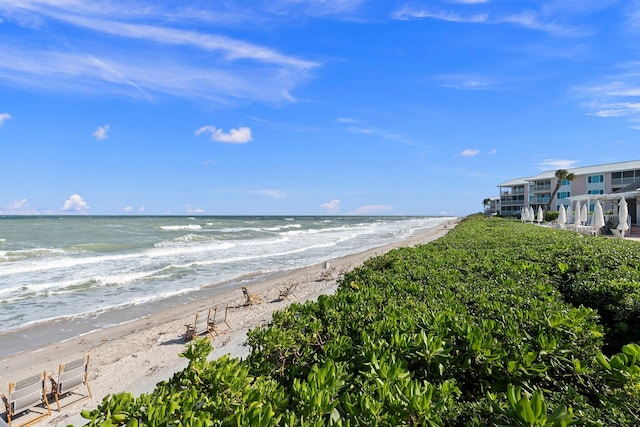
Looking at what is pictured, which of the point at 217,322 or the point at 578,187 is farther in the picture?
the point at 578,187

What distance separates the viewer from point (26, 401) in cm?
591

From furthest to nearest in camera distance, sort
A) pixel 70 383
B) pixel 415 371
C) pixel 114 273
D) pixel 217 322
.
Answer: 1. pixel 114 273
2. pixel 217 322
3. pixel 70 383
4. pixel 415 371

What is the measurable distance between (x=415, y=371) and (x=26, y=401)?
675cm

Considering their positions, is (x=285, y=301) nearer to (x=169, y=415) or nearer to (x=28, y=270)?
(x=169, y=415)

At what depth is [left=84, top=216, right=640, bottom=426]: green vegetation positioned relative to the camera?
1.90 meters

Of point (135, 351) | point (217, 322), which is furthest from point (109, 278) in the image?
point (217, 322)

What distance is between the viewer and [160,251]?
2950 cm

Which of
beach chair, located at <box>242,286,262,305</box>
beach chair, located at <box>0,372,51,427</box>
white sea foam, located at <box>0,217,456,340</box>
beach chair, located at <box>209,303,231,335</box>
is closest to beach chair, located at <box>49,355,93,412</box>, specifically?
beach chair, located at <box>0,372,51,427</box>

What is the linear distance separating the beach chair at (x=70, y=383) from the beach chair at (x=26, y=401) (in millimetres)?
187

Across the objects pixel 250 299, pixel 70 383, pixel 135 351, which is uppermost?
pixel 70 383

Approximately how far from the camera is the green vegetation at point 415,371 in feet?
6.24

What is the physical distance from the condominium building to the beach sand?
28.2 meters

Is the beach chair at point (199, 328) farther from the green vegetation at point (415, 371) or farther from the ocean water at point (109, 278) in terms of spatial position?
the green vegetation at point (415, 371)

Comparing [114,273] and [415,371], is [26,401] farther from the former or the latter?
[114,273]
